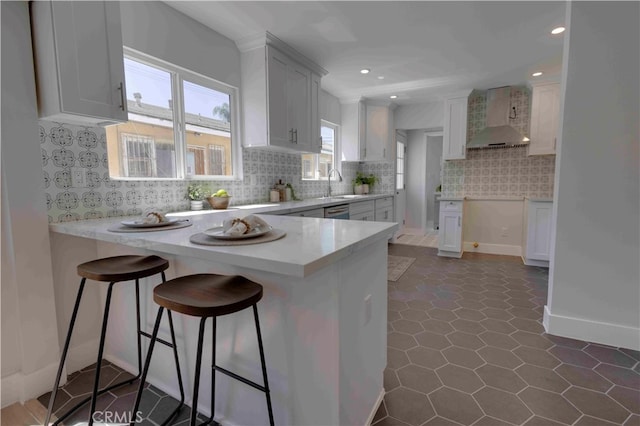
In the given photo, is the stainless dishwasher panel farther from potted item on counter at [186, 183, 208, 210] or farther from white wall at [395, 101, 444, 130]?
white wall at [395, 101, 444, 130]

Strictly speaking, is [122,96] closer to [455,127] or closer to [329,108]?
[329,108]

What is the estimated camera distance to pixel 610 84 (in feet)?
6.66

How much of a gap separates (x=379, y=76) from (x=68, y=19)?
133 inches

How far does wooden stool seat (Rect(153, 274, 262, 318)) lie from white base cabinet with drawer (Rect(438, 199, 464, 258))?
409cm

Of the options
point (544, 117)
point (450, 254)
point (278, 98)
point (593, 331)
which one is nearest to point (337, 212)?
point (278, 98)

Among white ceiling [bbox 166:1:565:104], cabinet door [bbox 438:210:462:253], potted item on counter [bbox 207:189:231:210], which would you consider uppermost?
white ceiling [bbox 166:1:565:104]

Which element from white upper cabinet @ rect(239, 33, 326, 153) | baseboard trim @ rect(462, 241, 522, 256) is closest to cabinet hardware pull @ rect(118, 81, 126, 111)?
white upper cabinet @ rect(239, 33, 326, 153)

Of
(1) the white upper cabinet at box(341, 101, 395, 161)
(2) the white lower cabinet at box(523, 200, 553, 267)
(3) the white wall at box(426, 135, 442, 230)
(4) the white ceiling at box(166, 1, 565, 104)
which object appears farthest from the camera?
(3) the white wall at box(426, 135, 442, 230)

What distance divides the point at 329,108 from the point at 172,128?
287cm

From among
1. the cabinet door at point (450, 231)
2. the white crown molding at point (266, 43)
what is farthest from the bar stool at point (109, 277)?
the cabinet door at point (450, 231)

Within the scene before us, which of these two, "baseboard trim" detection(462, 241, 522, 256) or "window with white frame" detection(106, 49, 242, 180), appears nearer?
"window with white frame" detection(106, 49, 242, 180)

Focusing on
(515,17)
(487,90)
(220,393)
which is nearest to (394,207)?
(487,90)

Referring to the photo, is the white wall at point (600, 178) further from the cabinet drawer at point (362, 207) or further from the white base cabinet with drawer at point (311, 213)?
the cabinet drawer at point (362, 207)

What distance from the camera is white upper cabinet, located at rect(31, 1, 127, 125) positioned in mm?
1539
